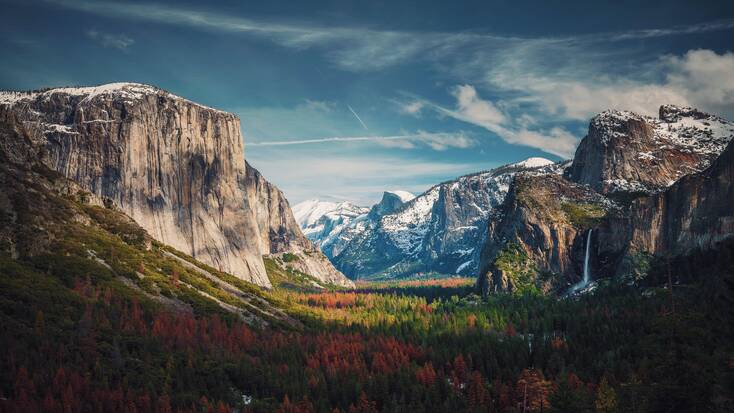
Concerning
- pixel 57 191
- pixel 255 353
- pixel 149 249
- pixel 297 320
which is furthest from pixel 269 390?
pixel 57 191

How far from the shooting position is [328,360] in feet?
439

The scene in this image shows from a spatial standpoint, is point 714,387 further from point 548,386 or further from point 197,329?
point 197,329

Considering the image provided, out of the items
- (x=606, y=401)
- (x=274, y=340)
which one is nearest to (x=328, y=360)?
(x=274, y=340)

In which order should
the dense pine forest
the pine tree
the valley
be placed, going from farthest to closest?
1. the valley
2. the pine tree
3. the dense pine forest

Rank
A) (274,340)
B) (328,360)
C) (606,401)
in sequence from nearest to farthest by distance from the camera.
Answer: (606,401), (328,360), (274,340)

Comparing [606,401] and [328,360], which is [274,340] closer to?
[328,360]

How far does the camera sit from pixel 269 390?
11081 cm

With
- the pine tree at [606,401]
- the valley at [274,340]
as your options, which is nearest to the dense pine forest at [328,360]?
the pine tree at [606,401]

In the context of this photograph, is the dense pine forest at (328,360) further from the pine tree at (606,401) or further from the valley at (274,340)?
the valley at (274,340)

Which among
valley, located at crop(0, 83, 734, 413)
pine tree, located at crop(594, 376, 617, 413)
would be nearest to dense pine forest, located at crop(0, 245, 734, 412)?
pine tree, located at crop(594, 376, 617, 413)

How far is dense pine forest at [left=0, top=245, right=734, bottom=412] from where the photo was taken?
220ft

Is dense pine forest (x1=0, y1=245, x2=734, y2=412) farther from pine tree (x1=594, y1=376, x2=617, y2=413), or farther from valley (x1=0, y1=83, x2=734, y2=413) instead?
valley (x1=0, y1=83, x2=734, y2=413)

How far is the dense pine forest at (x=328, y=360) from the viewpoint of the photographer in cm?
6700

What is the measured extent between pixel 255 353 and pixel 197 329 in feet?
56.6
